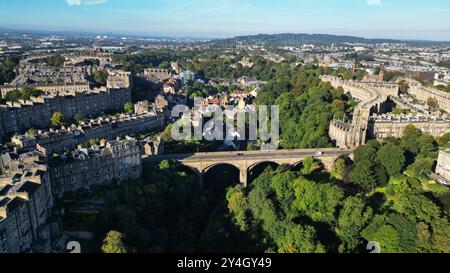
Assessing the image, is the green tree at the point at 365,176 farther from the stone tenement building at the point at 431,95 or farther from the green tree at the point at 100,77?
the green tree at the point at 100,77

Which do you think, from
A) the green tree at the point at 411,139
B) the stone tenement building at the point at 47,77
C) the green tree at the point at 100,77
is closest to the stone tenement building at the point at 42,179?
the green tree at the point at 411,139

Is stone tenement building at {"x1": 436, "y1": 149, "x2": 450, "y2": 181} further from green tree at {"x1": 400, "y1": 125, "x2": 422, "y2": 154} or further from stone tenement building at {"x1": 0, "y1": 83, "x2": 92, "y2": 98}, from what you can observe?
stone tenement building at {"x1": 0, "y1": 83, "x2": 92, "y2": 98}

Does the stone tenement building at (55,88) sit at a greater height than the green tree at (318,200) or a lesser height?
greater

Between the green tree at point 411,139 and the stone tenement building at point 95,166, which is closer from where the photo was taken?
the stone tenement building at point 95,166

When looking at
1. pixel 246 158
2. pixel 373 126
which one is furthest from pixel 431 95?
pixel 246 158

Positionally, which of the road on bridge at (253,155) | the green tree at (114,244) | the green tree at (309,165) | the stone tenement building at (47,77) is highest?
the stone tenement building at (47,77)
